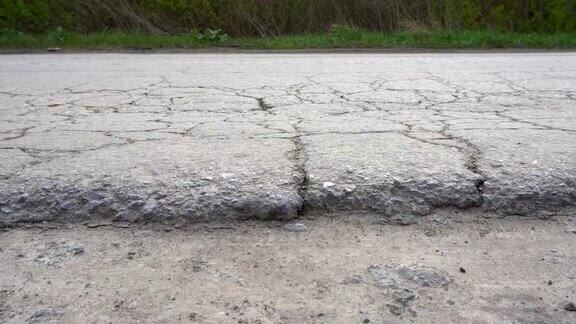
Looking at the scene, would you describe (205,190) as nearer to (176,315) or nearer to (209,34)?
(176,315)

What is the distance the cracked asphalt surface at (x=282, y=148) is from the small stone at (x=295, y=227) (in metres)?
0.05

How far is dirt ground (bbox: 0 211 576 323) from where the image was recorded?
51.3 inches

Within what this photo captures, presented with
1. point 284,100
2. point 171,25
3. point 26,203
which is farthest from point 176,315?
point 171,25

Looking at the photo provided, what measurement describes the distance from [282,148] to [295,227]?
2.19ft

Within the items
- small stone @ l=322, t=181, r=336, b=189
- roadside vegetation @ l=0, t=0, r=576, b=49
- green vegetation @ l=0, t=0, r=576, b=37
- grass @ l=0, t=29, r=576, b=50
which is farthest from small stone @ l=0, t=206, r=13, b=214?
green vegetation @ l=0, t=0, r=576, b=37

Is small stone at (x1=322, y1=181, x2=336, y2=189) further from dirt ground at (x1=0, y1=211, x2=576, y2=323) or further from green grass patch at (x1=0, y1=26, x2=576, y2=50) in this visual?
green grass patch at (x1=0, y1=26, x2=576, y2=50)

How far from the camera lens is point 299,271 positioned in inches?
58.7

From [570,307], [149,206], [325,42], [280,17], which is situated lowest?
[570,307]

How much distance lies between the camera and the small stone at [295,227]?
5.66 ft

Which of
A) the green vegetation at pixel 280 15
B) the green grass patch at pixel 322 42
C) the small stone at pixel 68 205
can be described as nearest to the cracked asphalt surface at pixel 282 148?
the small stone at pixel 68 205

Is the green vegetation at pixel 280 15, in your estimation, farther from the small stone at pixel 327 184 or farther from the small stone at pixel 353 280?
the small stone at pixel 353 280

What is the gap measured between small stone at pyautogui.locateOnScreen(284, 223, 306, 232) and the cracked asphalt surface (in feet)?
0.17

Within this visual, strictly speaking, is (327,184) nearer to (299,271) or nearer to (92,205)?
(299,271)

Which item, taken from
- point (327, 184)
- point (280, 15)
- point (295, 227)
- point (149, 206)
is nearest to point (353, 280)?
point (295, 227)
